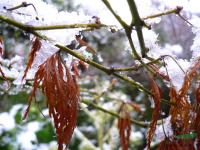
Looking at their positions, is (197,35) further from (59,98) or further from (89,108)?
(89,108)

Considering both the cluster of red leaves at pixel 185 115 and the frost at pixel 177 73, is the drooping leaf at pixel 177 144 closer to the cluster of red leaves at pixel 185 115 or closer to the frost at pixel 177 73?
the cluster of red leaves at pixel 185 115

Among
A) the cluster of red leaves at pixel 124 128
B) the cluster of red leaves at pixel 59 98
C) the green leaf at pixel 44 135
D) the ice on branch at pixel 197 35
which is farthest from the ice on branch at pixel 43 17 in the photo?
the green leaf at pixel 44 135

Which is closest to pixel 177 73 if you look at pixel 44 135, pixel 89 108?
pixel 89 108

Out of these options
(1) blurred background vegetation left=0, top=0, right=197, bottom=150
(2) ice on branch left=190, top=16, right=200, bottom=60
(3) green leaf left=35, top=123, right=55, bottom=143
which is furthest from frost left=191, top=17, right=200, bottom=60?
(3) green leaf left=35, top=123, right=55, bottom=143

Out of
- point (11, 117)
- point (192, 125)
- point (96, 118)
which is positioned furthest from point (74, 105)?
point (11, 117)

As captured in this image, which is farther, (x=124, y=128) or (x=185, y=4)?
(x=124, y=128)
